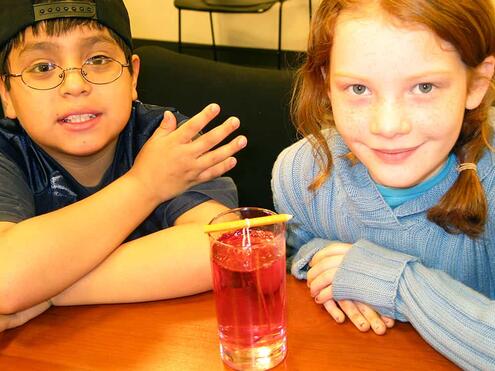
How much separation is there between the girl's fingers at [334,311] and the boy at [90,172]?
211mm

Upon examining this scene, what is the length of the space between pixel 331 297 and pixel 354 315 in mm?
48

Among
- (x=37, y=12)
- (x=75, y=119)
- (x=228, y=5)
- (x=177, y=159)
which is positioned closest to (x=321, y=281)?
(x=177, y=159)

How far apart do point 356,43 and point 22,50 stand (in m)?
0.70

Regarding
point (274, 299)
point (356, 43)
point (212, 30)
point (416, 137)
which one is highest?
point (356, 43)

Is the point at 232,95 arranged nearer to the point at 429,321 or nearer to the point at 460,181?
the point at 460,181

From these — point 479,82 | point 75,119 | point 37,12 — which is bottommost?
point 75,119

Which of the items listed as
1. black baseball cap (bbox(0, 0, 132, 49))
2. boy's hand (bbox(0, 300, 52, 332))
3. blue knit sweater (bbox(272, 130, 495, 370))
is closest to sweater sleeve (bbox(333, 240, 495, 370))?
blue knit sweater (bbox(272, 130, 495, 370))

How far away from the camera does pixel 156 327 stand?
36.7 inches

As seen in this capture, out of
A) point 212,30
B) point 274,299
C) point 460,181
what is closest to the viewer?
point 274,299

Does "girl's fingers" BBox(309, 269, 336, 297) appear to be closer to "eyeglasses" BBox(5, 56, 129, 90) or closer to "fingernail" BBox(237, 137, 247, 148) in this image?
"fingernail" BBox(237, 137, 247, 148)

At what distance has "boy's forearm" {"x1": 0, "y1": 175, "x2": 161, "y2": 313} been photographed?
38.8 inches

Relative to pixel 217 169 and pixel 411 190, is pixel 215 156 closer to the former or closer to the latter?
pixel 217 169

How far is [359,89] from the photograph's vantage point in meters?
0.93

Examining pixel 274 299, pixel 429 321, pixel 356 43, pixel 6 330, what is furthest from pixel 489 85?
pixel 6 330
